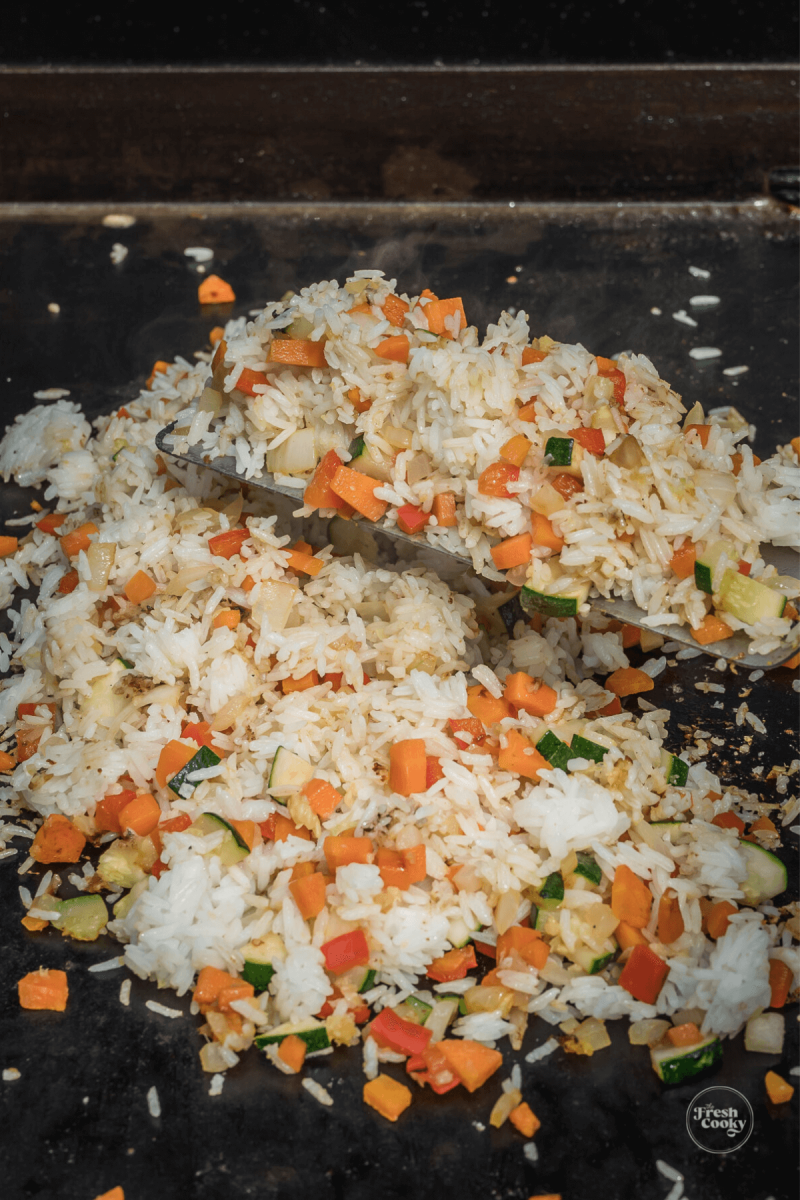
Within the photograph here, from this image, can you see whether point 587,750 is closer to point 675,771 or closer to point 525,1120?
point 675,771

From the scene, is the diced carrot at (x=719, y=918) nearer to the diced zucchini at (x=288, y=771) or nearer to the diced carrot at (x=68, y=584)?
the diced zucchini at (x=288, y=771)

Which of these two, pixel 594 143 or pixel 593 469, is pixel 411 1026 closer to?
pixel 593 469

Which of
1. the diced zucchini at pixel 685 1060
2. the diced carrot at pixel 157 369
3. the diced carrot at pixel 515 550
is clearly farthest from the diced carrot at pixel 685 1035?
the diced carrot at pixel 157 369

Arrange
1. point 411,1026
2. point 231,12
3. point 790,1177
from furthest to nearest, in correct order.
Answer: point 231,12, point 411,1026, point 790,1177

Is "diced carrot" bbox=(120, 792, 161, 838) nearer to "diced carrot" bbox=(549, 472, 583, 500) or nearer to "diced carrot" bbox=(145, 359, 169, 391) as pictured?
"diced carrot" bbox=(549, 472, 583, 500)

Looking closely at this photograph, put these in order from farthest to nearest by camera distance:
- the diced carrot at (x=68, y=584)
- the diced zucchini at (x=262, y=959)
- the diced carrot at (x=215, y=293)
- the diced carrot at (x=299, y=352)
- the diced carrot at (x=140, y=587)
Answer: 1. the diced carrot at (x=215, y=293)
2. the diced carrot at (x=68, y=584)
3. the diced carrot at (x=140, y=587)
4. the diced carrot at (x=299, y=352)
5. the diced zucchini at (x=262, y=959)

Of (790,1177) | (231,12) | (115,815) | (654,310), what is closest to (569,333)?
(654,310)

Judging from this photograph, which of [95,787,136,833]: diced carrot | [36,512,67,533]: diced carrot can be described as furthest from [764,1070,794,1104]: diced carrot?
[36,512,67,533]: diced carrot
